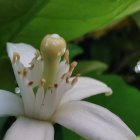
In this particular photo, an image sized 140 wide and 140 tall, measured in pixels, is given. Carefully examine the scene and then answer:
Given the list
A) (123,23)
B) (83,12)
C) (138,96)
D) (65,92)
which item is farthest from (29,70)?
(123,23)

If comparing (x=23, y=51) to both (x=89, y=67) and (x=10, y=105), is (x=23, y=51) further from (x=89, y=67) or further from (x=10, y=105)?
(x=89, y=67)

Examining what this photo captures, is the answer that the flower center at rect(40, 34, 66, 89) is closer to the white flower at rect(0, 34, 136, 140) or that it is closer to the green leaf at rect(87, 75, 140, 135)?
the white flower at rect(0, 34, 136, 140)

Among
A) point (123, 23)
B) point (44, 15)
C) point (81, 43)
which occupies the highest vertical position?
point (44, 15)

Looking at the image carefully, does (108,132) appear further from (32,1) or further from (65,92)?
(32,1)

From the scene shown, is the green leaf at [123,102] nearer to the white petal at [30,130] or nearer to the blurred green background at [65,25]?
the blurred green background at [65,25]

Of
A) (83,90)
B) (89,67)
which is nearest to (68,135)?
(83,90)

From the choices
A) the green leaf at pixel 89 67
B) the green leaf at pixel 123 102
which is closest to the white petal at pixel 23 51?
the green leaf at pixel 123 102
